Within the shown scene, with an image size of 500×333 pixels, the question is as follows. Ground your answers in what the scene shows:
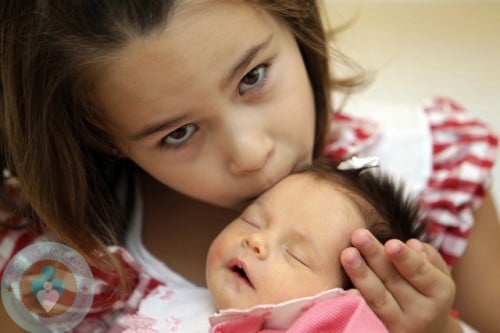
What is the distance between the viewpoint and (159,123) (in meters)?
0.63

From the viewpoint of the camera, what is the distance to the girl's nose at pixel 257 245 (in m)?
0.62

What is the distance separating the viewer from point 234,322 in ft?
2.02

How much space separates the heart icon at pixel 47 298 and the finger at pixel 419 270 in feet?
1.13

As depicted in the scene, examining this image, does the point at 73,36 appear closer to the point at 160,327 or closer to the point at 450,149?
the point at 160,327

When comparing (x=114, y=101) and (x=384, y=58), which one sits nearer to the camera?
(x=114, y=101)

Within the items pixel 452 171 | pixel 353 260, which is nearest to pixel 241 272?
pixel 353 260

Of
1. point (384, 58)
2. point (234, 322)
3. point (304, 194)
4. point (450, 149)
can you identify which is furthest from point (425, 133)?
point (384, 58)

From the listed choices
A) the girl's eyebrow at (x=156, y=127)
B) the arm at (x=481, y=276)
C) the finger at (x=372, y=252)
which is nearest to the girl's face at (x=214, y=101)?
the girl's eyebrow at (x=156, y=127)

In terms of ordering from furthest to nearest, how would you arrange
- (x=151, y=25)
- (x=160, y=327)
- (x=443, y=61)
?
(x=443, y=61) < (x=160, y=327) < (x=151, y=25)

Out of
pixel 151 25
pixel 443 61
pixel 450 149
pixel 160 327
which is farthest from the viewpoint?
pixel 443 61

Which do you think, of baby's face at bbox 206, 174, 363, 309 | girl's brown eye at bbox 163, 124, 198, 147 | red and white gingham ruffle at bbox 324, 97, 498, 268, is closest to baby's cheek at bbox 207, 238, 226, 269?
baby's face at bbox 206, 174, 363, 309

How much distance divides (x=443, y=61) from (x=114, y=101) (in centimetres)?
97

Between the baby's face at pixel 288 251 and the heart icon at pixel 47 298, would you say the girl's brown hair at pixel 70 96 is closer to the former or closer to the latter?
the heart icon at pixel 47 298

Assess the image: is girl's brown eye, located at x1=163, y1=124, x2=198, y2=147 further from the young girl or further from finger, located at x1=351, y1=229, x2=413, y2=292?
finger, located at x1=351, y1=229, x2=413, y2=292
